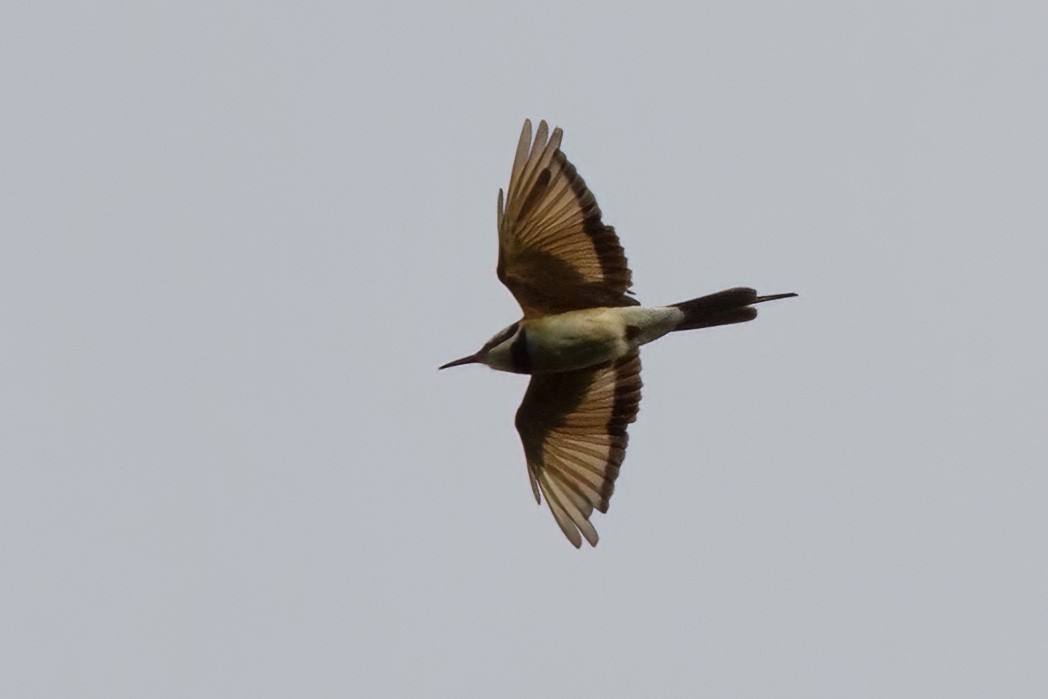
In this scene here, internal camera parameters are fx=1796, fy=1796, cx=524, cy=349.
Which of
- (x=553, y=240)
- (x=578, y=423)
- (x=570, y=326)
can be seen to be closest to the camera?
(x=553, y=240)

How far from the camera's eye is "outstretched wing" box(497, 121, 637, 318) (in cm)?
1248

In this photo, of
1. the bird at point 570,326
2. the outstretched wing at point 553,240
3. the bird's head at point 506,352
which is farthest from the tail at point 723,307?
the bird's head at point 506,352

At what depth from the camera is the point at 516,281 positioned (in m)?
13.1

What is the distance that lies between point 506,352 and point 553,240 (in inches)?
38.3

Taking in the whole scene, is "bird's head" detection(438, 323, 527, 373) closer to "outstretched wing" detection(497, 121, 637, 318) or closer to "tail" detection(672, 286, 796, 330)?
"outstretched wing" detection(497, 121, 637, 318)

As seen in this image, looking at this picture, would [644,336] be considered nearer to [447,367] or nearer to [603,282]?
[603,282]

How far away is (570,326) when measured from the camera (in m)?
13.1

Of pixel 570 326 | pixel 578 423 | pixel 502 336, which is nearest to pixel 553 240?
pixel 570 326

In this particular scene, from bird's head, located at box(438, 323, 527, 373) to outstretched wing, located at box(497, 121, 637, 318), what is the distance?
0.64ft

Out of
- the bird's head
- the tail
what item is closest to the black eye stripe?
the bird's head

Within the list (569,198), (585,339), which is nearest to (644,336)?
(585,339)

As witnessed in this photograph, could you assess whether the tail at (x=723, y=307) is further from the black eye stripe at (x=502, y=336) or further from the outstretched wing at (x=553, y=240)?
the black eye stripe at (x=502, y=336)

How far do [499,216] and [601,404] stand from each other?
74.9 inches

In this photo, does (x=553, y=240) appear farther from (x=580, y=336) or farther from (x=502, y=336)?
(x=502, y=336)
